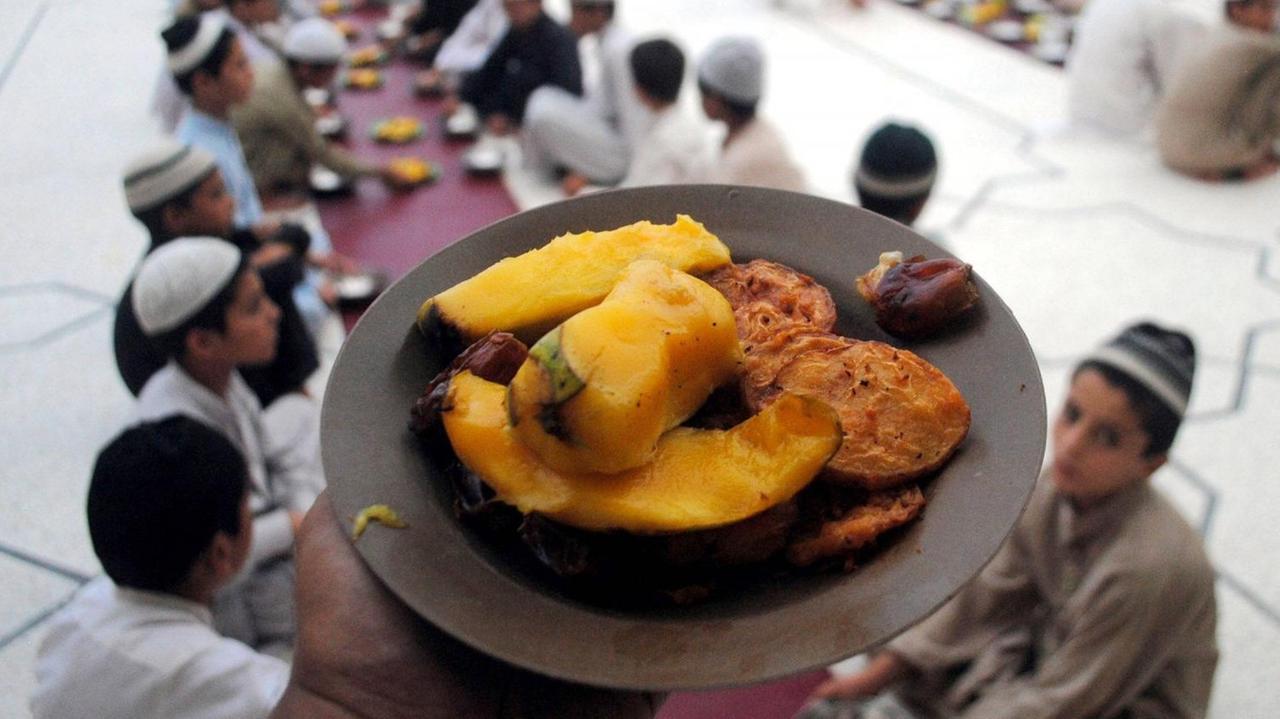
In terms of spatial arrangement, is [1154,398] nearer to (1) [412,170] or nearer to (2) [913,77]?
(1) [412,170]

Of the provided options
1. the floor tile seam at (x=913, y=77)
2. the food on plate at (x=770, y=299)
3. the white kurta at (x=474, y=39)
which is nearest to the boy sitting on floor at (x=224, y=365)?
the food on plate at (x=770, y=299)

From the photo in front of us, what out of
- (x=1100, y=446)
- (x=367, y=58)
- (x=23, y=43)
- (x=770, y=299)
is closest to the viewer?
(x=770, y=299)

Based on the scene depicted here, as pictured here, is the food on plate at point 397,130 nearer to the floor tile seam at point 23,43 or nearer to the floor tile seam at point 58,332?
the floor tile seam at point 58,332

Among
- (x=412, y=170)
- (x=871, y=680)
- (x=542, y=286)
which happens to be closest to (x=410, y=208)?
(x=412, y=170)

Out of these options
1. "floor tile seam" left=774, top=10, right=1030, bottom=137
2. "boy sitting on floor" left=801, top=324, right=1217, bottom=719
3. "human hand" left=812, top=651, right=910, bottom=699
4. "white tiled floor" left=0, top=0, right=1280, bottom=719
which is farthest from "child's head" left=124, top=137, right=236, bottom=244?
"floor tile seam" left=774, top=10, right=1030, bottom=137

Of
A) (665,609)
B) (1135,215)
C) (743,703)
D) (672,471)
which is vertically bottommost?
(743,703)

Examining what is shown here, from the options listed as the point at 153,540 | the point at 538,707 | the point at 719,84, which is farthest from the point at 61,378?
the point at 538,707

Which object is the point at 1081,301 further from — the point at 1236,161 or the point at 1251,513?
the point at 1236,161
